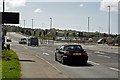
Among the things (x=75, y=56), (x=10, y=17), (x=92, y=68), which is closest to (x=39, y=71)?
(x=92, y=68)

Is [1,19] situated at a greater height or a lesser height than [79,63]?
greater

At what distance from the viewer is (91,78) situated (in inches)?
661

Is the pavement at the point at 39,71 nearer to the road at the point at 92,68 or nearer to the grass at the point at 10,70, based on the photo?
the grass at the point at 10,70

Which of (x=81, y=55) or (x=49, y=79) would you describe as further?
(x=81, y=55)

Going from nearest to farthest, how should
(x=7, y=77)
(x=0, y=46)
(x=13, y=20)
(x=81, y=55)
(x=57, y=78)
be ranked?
(x=7, y=77), (x=57, y=78), (x=81, y=55), (x=13, y=20), (x=0, y=46)

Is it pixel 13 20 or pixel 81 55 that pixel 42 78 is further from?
pixel 13 20

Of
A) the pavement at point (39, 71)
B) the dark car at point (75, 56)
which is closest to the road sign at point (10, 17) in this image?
the dark car at point (75, 56)

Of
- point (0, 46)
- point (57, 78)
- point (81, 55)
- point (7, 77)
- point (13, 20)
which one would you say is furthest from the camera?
point (0, 46)

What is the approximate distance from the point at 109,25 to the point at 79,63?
60.8 m

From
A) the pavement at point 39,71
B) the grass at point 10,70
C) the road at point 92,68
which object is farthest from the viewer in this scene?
the road at point 92,68

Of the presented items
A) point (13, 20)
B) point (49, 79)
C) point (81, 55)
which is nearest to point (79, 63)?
point (81, 55)

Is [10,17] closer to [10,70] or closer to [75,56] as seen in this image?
[75,56]

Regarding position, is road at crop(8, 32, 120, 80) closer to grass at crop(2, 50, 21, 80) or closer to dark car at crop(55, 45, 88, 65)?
dark car at crop(55, 45, 88, 65)

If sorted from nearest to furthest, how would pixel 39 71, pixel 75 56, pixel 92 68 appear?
pixel 39 71 < pixel 92 68 < pixel 75 56
